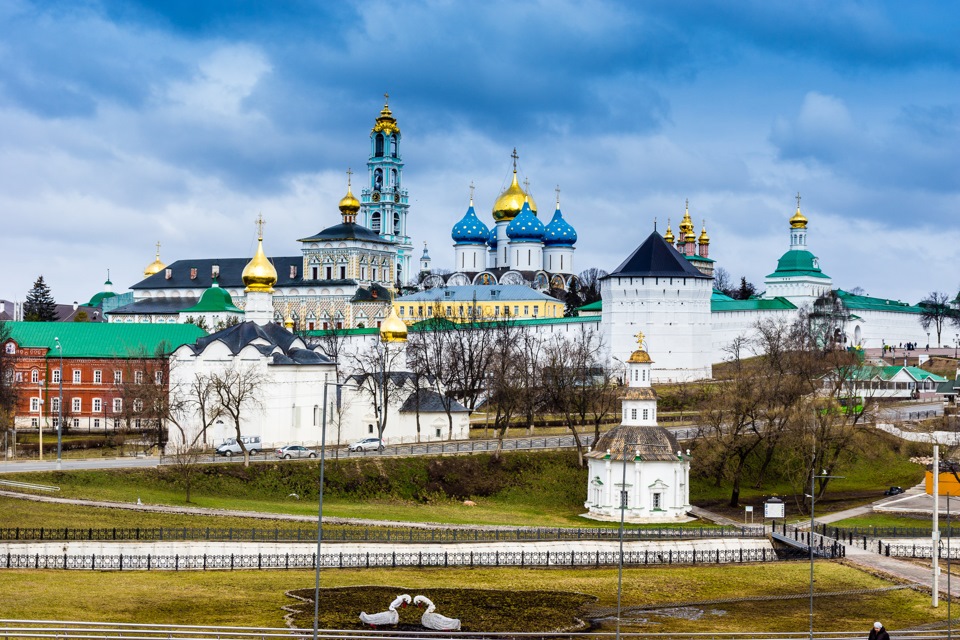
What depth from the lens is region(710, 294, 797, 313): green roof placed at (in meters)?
113

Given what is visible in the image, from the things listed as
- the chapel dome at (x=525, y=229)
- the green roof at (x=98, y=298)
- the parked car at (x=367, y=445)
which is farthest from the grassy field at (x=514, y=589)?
the green roof at (x=98, y=298)

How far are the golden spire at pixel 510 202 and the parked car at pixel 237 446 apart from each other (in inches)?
2843

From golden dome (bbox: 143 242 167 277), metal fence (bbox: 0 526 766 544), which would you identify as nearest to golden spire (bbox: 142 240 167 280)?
golden dome (bbox: 143 242 167 277)

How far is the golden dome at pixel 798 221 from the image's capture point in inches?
5325

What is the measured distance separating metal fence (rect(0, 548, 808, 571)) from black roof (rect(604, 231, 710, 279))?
54268mm

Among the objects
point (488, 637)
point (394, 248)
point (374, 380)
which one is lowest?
point (488, 637)

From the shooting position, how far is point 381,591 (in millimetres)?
41469

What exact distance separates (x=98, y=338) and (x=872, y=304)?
7122 centimetres

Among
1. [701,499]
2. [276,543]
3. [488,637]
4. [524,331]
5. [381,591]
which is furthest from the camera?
[524,331]

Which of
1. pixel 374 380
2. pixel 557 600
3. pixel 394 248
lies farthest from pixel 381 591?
pixel 394 248

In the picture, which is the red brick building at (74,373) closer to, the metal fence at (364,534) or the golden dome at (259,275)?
the golden dome at (259,275)

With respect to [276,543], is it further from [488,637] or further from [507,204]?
[507,204]

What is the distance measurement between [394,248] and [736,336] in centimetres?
3933

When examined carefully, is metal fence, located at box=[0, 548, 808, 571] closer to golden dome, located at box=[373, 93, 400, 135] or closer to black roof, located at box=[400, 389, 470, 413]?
black roof, located at box=[400, 389, 470, 413]
